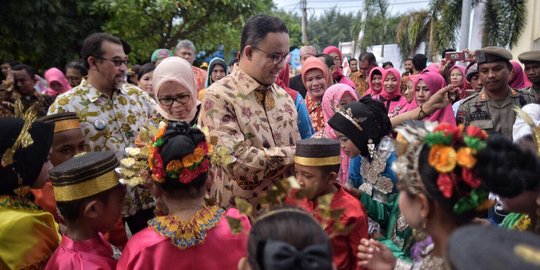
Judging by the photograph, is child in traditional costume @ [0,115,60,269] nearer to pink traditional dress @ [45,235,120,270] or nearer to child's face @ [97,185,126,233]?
pink traditional dress @ [45,235,120,270]

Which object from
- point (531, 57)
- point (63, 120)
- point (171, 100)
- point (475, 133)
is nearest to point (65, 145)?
point (63, 120)

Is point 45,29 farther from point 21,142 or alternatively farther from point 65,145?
point 21,142

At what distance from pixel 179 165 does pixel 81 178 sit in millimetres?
520

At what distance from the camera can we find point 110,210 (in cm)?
231

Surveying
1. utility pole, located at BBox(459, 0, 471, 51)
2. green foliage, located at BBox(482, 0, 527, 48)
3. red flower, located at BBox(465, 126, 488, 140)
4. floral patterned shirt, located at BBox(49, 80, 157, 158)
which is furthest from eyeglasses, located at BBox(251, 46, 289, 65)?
A: green foliage, located at BBox(482, 0, 527, 48)

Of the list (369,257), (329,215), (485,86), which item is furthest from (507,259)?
(485,86)

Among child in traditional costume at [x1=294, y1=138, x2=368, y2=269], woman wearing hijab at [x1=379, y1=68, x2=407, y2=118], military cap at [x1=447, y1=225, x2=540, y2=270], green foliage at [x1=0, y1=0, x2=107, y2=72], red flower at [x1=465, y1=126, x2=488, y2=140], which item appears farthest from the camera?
green foliage at [x1=0, y1=0, x2=107, y2=72]

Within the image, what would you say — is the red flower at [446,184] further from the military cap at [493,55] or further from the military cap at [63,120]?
the military cap at [493,55]

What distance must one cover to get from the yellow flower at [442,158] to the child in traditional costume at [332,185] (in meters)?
0.95

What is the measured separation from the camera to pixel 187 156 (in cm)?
213

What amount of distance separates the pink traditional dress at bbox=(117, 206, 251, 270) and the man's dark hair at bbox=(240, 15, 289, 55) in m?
1.24

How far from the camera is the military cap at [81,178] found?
7.18 feet

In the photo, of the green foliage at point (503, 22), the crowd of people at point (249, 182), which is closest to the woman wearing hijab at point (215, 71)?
the crowd of people at point (249, 182)

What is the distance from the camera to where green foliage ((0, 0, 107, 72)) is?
10304 millimetres
